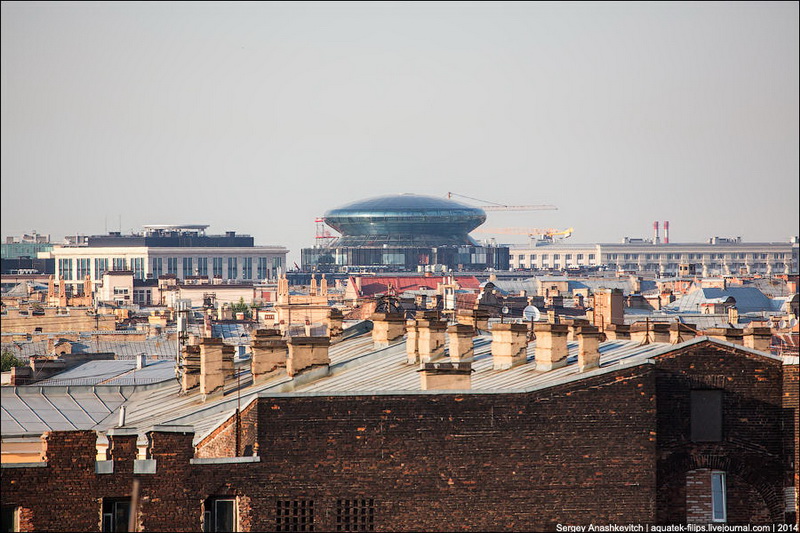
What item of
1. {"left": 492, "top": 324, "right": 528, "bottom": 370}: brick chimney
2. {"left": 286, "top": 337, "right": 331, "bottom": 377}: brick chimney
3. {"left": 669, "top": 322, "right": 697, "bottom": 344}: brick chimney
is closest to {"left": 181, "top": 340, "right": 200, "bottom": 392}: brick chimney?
{"left": 286, "top": 337, "right": 331, "bottom": 377}: brick chimney

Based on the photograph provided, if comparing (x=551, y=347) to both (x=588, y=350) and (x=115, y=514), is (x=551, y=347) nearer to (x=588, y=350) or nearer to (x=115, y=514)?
(x=588, y=350)

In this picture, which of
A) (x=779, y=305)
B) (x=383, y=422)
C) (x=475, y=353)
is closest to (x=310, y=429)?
(x=383, y=422)

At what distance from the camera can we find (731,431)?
33438 millimetres

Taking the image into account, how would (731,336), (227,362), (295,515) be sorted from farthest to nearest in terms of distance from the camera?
(227,362) → (731,336) → (295,515)

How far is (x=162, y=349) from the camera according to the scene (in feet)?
283

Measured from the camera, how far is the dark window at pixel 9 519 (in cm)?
3028

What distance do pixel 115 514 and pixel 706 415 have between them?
1007 cm

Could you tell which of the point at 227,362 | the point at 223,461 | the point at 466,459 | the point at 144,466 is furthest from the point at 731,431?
the point at 227,362

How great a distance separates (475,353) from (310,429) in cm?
1031

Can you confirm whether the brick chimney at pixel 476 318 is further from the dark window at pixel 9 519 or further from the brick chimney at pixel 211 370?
the dark window at pixel 9 519

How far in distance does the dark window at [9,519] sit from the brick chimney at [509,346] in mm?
11374

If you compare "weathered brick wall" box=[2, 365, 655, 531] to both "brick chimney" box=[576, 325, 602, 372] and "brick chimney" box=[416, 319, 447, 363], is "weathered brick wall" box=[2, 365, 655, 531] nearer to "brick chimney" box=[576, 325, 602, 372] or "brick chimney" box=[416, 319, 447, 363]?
"brick chimney" box=[576, 325, 602, 372]

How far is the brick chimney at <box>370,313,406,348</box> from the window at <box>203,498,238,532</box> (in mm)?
14892

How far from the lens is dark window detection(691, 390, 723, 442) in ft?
109
